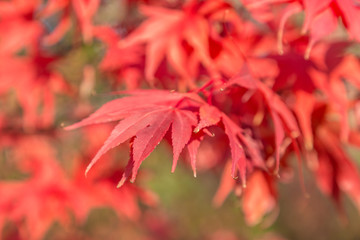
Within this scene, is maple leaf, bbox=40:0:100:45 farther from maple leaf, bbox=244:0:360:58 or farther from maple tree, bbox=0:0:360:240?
maple leaf, bbox=244:0:360:58

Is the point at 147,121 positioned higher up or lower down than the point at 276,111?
higher up

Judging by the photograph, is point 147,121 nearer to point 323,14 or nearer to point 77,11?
point 323,14

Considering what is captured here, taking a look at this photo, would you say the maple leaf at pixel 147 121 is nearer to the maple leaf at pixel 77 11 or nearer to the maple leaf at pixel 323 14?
the maple leaf at pixel 323 14

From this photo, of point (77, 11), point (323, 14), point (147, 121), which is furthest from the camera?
point (77, 11)

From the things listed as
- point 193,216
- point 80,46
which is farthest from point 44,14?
point 193,216

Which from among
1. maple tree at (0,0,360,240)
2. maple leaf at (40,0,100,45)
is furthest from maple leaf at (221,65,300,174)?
maple leaf at (40,0,100,45)

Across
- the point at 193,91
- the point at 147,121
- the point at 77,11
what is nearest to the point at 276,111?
the point at 193,91

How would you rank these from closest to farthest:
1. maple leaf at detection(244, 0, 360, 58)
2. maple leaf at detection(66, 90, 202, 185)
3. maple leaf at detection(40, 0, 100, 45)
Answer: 1. maple leaf at detection(66, 90, 202, 185)
2. maple leaf at detection(244, 0, 360, 58)
3. maple leaf at detection(40, 0, 100, 45)

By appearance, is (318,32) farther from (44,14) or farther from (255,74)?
(44,14)
